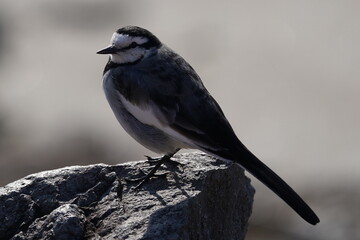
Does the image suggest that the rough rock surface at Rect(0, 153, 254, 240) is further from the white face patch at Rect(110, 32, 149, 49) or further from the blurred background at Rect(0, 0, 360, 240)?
the blurred background at Rect(0, 0, 360, 240)

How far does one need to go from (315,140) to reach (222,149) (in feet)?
18.0

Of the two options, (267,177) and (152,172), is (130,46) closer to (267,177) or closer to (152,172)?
(152,172)

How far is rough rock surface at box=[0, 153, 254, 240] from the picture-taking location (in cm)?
593

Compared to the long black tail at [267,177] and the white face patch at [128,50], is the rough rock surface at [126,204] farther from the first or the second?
the white face patch at [128,50]

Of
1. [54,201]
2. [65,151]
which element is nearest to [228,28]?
[65,151]

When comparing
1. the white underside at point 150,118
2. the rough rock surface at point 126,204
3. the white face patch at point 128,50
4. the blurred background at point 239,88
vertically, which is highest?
the blurred background at point 239,88

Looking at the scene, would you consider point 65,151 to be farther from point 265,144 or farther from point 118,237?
point 118,237

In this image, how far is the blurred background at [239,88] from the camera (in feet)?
35.7

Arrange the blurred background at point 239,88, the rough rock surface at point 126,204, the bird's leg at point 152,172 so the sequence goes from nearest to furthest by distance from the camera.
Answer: the rough rock surface at point 126,204, the bird's leg at point 152,172, the blurred background at point 239,88

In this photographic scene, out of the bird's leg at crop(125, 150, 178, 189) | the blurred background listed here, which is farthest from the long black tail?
the blurred background

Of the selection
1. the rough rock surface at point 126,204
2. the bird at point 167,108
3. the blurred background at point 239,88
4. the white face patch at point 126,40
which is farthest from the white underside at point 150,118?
the blurred background at point 239,88

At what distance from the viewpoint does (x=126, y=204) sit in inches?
246

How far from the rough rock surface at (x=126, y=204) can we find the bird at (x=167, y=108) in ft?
0.72

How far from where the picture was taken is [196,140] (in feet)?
20.8
